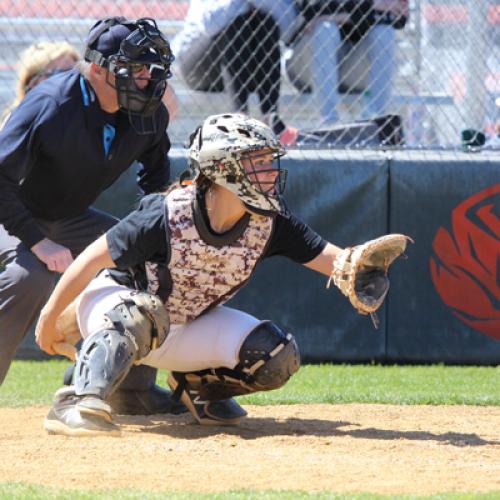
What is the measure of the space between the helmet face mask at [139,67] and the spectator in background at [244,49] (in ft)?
8.86

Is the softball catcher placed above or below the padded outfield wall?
above

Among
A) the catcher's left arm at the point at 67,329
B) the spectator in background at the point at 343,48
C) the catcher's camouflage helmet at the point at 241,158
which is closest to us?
the catcher's camouflage helmet at the point at 241,158

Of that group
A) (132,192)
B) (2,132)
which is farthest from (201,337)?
(132,192)

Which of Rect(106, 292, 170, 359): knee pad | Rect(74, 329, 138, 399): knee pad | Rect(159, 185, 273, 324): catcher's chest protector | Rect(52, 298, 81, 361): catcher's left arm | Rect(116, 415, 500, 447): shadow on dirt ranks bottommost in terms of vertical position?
Rect(116, 415, 500, 447): shadow on dirt

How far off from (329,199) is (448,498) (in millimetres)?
4175

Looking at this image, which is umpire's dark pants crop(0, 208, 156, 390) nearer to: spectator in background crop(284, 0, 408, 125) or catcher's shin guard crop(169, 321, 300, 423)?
catcher's shin guard crop(169, 321, 300, 423)

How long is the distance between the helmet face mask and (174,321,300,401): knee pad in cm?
117

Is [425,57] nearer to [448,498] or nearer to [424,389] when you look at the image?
[424,389]

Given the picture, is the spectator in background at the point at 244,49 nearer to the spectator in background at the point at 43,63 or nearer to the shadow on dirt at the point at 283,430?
the spectator in background at the point at 43,63

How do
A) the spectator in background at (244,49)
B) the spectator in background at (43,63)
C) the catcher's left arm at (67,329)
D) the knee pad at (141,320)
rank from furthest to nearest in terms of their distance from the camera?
the spectator in background at (244,49), the spectator in background at (43,63), the catcher's left arm at (67,329), the knee pad at (141,320)

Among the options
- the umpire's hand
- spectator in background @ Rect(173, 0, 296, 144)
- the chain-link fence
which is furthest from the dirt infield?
spectator in background @ Rect(173, 0, 296, 144)

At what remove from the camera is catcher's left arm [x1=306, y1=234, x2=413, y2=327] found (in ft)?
14.2

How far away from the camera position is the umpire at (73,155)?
482 centimetres

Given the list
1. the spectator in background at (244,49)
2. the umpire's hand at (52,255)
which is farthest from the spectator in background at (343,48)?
the umpire's hand at (52,255)
